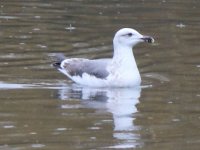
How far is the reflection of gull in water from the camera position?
10367 millimetres

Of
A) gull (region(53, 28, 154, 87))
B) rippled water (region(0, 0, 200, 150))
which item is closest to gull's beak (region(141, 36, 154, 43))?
gull (region(53, 28, 154, 87))

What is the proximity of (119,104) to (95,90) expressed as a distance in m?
1.24

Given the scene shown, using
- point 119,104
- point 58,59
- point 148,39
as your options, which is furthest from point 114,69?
point 119,104

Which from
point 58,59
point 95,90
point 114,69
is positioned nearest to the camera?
point 95,90

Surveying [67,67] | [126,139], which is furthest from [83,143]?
[67,67]

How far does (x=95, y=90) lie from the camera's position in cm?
1365

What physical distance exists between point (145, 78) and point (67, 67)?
124cm

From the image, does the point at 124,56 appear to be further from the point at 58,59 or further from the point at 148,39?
the point at 58,59

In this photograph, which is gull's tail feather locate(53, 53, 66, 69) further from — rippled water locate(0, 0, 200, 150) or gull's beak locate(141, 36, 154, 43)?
gull's beak locate(141, 36, 154, 43)

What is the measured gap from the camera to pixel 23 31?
18531mm

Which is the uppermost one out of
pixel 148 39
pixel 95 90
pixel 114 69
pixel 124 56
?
pixel 148 39

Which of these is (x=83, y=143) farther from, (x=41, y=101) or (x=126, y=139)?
(x=41, y=101)

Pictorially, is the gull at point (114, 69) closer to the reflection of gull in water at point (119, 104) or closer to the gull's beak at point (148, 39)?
the gull's beak at point (148, 39)

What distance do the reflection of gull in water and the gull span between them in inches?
5.7
